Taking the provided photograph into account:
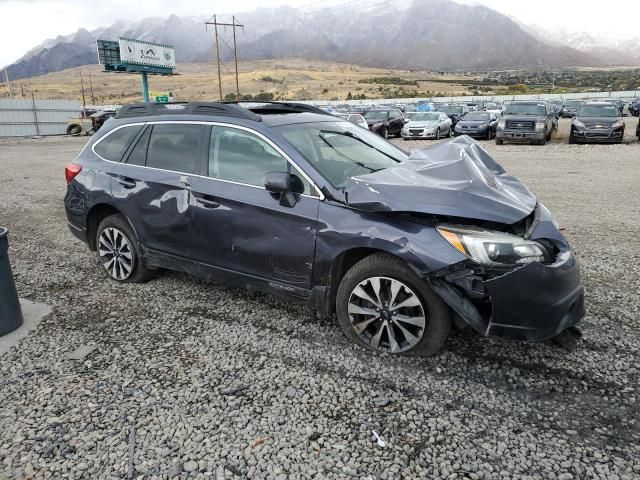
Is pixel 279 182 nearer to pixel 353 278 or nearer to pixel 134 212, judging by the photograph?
pixel 353 278

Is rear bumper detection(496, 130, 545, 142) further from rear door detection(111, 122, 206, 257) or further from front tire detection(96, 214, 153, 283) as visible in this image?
front tire detection(96, 214, 153, 283)

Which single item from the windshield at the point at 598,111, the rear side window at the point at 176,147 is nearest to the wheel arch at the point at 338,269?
the rear side window at the point at 176,147

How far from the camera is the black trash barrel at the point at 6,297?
12.8 ft

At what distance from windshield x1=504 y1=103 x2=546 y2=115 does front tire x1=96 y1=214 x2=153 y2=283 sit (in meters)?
17.8

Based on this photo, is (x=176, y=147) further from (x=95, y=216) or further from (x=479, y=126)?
(x=479, y=126)

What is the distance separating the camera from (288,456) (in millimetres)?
2629

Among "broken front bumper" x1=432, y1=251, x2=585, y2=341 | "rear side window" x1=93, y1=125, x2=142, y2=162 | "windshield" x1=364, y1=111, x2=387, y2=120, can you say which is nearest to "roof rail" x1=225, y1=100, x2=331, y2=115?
"rear side window" x1=93, y1=125, x2=142, y2=162

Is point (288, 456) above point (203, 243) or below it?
below

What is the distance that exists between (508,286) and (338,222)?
1175 mm

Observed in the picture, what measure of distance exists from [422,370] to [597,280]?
2.58 meters

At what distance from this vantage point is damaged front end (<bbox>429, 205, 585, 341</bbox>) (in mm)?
3002

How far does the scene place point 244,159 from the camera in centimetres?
402

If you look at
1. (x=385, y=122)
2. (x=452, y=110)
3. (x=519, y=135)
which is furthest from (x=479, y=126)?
(x=452, y=110)

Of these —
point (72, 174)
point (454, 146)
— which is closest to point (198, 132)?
point (72, 174)
